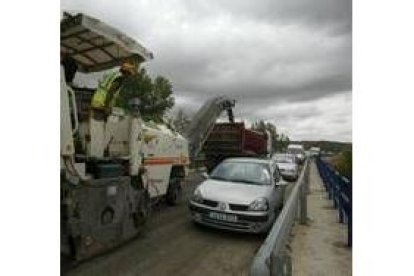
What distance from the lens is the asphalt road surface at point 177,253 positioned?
5.09m

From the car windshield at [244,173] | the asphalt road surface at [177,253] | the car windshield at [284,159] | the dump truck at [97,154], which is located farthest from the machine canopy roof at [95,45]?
the car windshield at [284,159]

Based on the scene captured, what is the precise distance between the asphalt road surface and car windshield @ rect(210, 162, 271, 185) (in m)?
0.91

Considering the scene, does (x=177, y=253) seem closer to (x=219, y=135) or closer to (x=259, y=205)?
(x=259, y=205)

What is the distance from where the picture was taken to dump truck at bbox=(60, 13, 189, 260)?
189 inches

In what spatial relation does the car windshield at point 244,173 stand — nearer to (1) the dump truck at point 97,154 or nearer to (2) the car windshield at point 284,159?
(1) the dump truck at point 97,154

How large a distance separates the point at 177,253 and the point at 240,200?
1468 mm

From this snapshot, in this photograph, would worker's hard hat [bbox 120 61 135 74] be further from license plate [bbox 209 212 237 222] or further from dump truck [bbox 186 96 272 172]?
dump truck [bbox 186 96 272 172]

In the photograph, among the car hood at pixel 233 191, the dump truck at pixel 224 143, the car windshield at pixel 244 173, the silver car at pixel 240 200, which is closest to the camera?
the silver car at pixel 240 200

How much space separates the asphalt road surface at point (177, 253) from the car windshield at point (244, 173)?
909 mm

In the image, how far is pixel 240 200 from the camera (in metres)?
7.03
